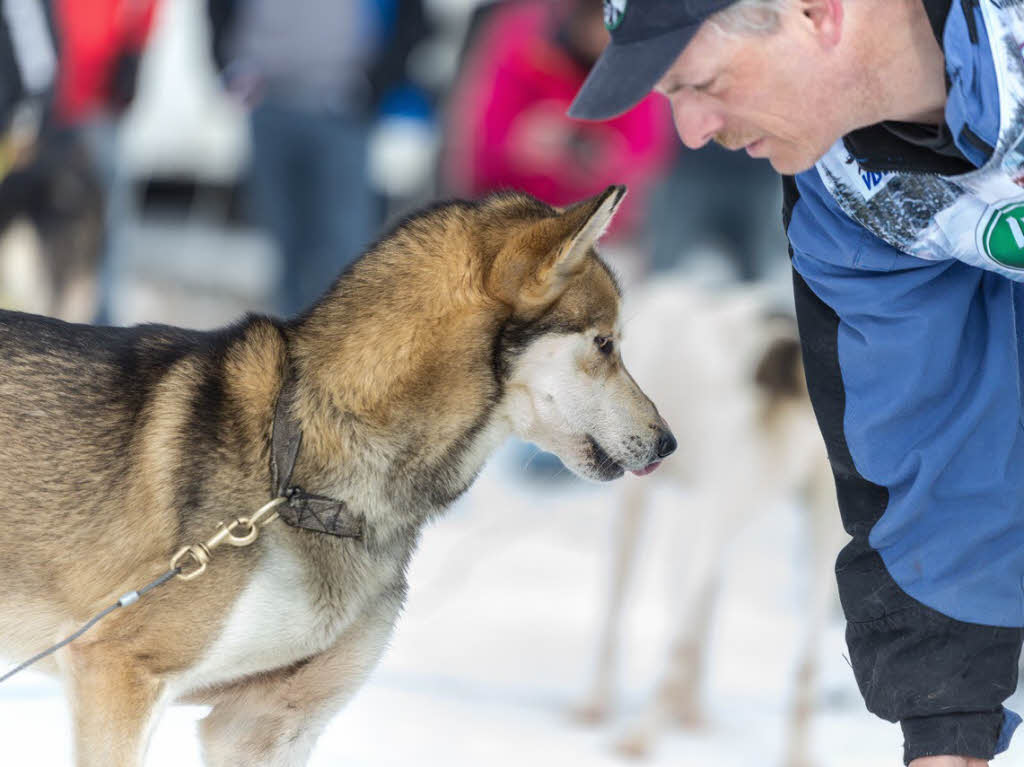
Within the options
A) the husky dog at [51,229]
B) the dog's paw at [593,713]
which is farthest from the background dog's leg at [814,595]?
the husky dog at [51,229]

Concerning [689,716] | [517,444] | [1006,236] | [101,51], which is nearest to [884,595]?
[1006,236]

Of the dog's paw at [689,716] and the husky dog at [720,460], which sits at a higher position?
the husky dog at [720,460]

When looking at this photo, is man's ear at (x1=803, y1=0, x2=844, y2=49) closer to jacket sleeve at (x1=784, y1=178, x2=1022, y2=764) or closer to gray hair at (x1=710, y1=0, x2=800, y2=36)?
gray hair at (x1=710, y1=0, x2=800, y2=36)

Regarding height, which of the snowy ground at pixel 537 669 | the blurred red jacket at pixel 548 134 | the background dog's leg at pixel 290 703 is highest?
the background dog's leg at pixel 290 703

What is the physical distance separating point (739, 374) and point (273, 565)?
171 centimetres

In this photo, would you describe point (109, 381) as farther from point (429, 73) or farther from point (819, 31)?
point (429, 73)

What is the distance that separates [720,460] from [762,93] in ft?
6.48

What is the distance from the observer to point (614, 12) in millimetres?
1572

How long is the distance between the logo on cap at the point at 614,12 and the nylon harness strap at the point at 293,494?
2.79 ft

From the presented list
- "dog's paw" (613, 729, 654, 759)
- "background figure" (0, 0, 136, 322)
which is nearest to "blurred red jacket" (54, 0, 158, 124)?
"background figure" (0, 0, 136, 322)

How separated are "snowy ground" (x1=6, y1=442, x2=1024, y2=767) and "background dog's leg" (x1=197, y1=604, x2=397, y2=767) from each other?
332 millimetres

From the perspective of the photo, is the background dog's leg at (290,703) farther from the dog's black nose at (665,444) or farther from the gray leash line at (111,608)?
the dog's black nose at (665,444)

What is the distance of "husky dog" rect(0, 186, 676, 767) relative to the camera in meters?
2.07

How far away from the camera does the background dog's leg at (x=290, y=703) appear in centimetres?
219
